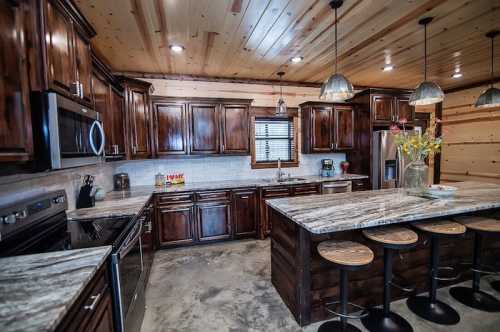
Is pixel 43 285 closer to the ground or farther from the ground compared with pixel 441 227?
farther from the ground

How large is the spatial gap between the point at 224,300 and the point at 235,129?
2.51 meters

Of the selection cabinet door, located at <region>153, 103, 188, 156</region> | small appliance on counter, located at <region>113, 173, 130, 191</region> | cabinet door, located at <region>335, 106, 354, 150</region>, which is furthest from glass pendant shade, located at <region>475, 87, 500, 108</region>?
small appliance on counter, located at <region>113, 173, 130, 191</region>

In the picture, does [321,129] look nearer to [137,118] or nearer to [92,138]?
[137,118]

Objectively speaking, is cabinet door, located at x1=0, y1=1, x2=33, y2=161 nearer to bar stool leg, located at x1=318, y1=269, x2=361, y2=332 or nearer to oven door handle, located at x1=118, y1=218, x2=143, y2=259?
oven door handle, located at x1=118, y1=218, x2=143, y2=259

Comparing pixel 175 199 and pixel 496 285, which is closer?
pixel 496 285

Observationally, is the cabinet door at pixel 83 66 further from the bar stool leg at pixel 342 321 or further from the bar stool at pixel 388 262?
the bar stool at pixel 388 262

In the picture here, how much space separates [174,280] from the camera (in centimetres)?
269

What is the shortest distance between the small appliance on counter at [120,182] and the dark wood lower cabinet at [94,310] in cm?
245

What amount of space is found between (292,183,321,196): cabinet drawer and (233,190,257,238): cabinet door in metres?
0.69

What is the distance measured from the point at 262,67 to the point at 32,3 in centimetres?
290

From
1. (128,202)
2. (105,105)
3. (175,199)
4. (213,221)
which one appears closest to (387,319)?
(213,221)

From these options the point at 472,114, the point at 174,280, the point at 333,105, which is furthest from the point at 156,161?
the point at 472,114

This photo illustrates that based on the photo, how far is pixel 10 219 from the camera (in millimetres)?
1324

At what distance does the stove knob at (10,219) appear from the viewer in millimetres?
1288
